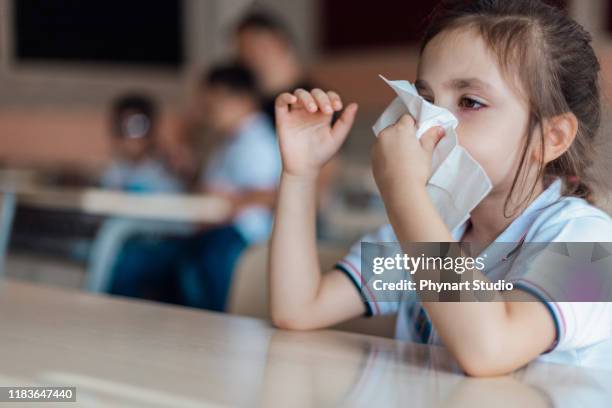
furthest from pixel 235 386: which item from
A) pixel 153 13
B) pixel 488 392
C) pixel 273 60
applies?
pixel 153 13

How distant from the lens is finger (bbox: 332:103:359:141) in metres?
1.10

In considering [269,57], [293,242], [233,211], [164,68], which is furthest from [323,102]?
[164,68]

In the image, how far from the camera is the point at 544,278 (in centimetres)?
85

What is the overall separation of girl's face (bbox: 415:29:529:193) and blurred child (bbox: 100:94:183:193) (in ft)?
8.57

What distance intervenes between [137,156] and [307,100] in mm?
2731

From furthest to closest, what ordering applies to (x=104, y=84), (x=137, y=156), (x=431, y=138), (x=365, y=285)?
(x=104, y=84) → (x=137, y=156) → (x=365, y=285) → (x=431, y=138)

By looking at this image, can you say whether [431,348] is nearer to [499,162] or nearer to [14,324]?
[499,162]

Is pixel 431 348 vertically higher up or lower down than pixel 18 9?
lower down

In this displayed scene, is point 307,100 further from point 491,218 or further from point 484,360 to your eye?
point 484,360

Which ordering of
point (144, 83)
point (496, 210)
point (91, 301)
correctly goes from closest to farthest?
1. point (496, 210)
2. point (91, 301)
3. point (144, 83)

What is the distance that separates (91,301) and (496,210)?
22.0 inches

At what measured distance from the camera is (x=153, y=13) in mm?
5641

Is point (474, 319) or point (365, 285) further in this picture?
point (365, 285)

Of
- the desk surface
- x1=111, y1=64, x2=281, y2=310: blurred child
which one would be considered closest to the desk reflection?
the desk surface
